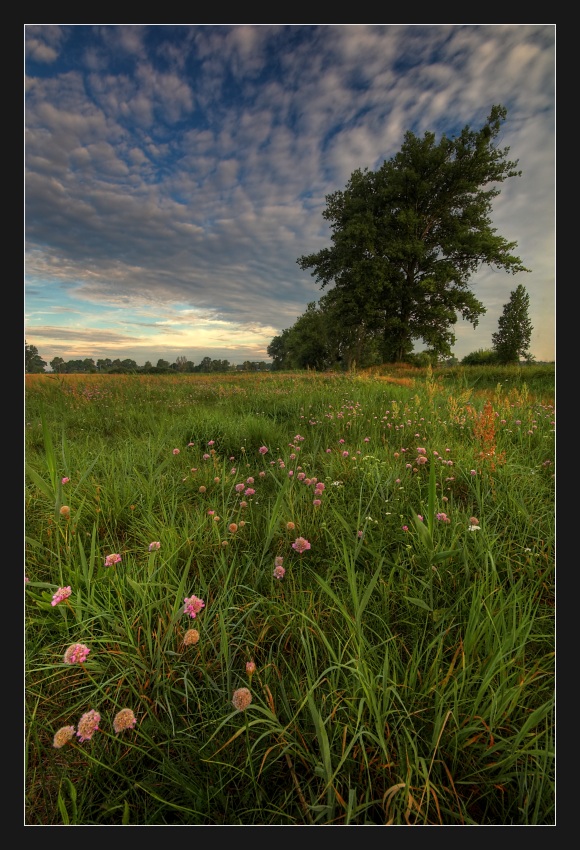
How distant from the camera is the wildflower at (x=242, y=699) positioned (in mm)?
934

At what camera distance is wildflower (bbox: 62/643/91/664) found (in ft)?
3.43

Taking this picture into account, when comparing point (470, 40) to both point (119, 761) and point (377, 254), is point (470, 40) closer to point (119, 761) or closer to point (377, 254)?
point (119, 761)

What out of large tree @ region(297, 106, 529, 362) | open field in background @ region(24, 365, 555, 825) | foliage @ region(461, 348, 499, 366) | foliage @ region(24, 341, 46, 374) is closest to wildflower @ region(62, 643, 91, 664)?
open field in background @ region(24, 365, 555, 825)

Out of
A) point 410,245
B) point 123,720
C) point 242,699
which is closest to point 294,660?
point 242,699

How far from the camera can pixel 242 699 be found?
95cm

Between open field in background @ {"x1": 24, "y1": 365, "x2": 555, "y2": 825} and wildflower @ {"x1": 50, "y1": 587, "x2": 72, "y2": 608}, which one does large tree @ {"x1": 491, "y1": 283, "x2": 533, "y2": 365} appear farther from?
wildflower @ {"x1": 50, "y1": 587, "x2": 72, "y2": 608}

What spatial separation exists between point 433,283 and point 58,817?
54.6ft

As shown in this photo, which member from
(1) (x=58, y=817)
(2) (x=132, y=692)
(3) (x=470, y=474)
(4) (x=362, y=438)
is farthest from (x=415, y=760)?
(4) (x=362, y=438)

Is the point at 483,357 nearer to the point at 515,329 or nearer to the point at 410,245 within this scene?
the point at 410,245

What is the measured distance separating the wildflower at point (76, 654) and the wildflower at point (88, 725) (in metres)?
0.17

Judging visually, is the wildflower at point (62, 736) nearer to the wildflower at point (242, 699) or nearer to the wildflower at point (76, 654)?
the wildflower at point (76, 654)

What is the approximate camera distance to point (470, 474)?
2406mm

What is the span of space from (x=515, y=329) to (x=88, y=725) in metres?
7.80

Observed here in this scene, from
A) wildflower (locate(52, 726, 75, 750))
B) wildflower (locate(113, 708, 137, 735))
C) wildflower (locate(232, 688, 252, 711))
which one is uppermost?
wildflower (locate(232, 688, 252, 711))
